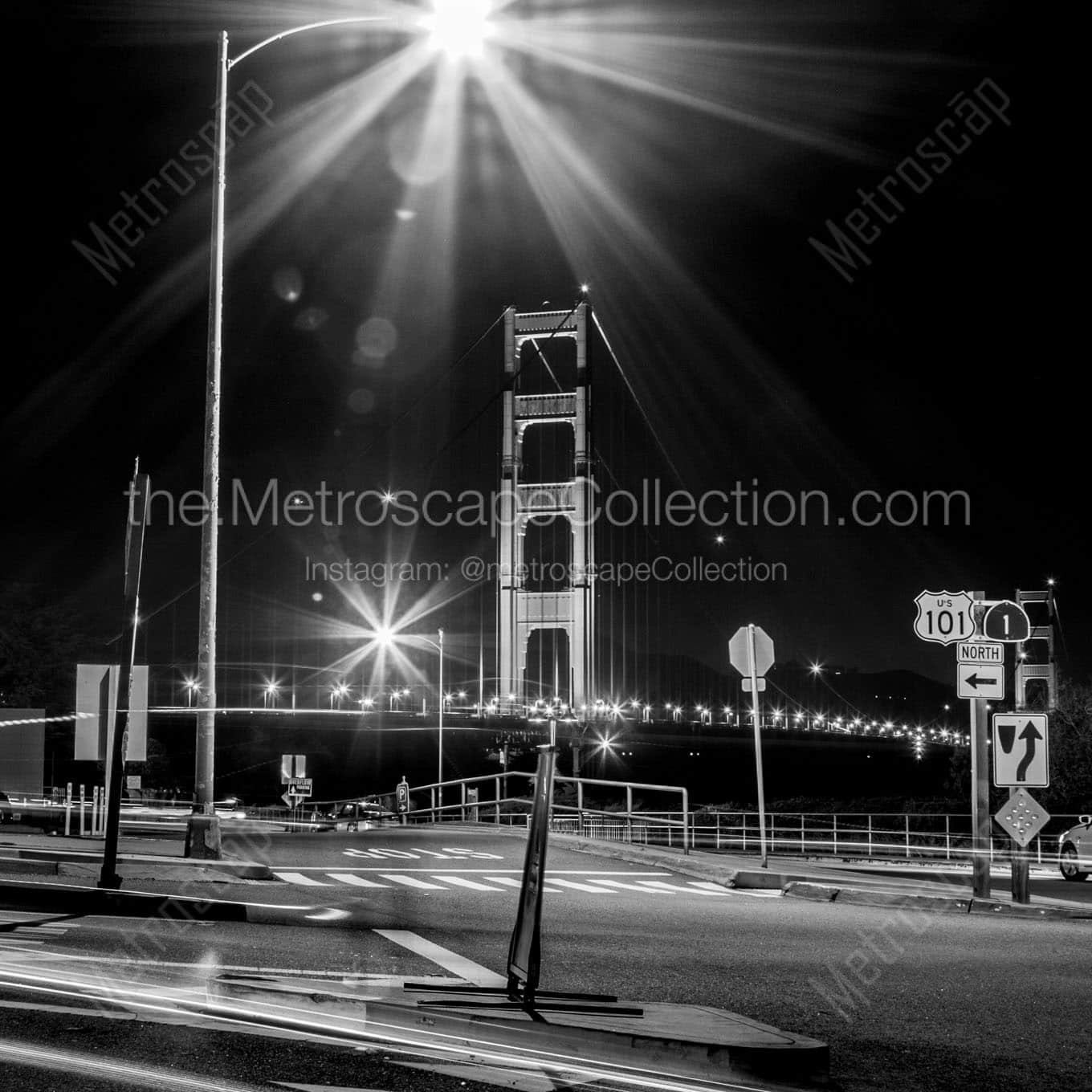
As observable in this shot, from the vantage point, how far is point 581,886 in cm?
1254

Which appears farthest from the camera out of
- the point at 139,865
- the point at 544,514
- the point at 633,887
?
the point at 544,514

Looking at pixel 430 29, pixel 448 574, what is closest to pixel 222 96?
A: pixel 430 29

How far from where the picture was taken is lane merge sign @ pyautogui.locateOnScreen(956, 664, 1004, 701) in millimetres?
12148

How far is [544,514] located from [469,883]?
56668mm

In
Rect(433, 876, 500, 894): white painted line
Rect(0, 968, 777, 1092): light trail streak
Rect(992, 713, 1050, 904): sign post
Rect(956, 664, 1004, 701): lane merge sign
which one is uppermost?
Rect(956, 664, 1004, 701): lane merge sign

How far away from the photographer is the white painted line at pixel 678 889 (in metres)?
12.2

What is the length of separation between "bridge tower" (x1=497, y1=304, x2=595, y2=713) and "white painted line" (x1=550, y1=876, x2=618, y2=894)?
48.8 metres

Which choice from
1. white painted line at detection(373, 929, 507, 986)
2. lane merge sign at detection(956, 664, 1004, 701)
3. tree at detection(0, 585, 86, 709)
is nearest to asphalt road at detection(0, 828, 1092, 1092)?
white painted line at detection(373, 929, 507, 986)

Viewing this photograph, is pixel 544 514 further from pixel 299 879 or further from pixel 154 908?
pixel 154 908

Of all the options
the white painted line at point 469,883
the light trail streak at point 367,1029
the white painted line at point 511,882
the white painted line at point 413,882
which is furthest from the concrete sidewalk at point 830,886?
the light trail streak at point 367,1029

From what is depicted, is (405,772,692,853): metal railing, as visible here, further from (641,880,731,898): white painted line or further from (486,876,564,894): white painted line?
(641,880,731,898): white painted line

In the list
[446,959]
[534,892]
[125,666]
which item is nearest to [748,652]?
[125,666]

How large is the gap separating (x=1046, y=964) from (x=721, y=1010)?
3096 millimetres

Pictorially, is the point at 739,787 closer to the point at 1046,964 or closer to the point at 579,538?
the point at 579,538
